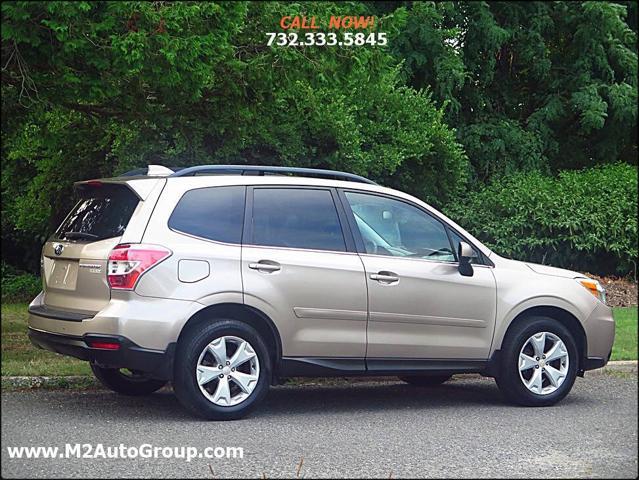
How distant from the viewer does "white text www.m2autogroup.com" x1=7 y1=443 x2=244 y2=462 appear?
21.7 feet

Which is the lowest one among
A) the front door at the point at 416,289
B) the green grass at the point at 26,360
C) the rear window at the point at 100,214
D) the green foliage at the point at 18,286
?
the green foliage at the point at 18,286

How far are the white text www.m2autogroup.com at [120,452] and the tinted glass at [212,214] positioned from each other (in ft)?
5.95

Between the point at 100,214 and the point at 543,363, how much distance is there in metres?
3.85

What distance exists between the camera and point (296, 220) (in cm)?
852

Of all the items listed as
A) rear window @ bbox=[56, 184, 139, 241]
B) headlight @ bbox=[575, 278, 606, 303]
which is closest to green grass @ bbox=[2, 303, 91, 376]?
rear window @ bbox=[56, 184, 139, 241]

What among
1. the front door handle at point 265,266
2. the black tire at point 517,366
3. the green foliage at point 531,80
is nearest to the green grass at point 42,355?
the black tire at point 517,366

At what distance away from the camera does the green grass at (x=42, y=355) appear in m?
9.74

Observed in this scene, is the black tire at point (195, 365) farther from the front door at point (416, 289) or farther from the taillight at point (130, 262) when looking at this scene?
the front door at point (416, 289)

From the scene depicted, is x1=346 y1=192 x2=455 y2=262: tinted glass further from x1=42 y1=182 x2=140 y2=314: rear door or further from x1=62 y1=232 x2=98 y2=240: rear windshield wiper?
x1=62 y1=232 x2=98 y2=240: rear windshield wiper

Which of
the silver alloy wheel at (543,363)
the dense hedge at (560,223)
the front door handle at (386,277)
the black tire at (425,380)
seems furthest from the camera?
the dense hedge at (560,223)

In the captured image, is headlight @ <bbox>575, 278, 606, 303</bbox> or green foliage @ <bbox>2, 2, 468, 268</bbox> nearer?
headlight @ <bbox>575, 278, 606, 303</bbox>

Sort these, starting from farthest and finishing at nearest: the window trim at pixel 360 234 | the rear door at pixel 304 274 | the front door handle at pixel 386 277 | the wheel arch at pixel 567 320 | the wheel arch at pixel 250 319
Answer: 1. the wheel arch at pixel 567 320
2. the window trim at pixel 360 234
3. the front door handle at pixel 386 277
4. the rear door at pixel 304 274
5. the wheel arch at pixel 250 319

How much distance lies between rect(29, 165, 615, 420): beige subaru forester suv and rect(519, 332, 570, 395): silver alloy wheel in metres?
0.01

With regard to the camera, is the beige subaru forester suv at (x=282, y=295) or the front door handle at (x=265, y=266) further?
the front door handle at (x=265, y=266)
